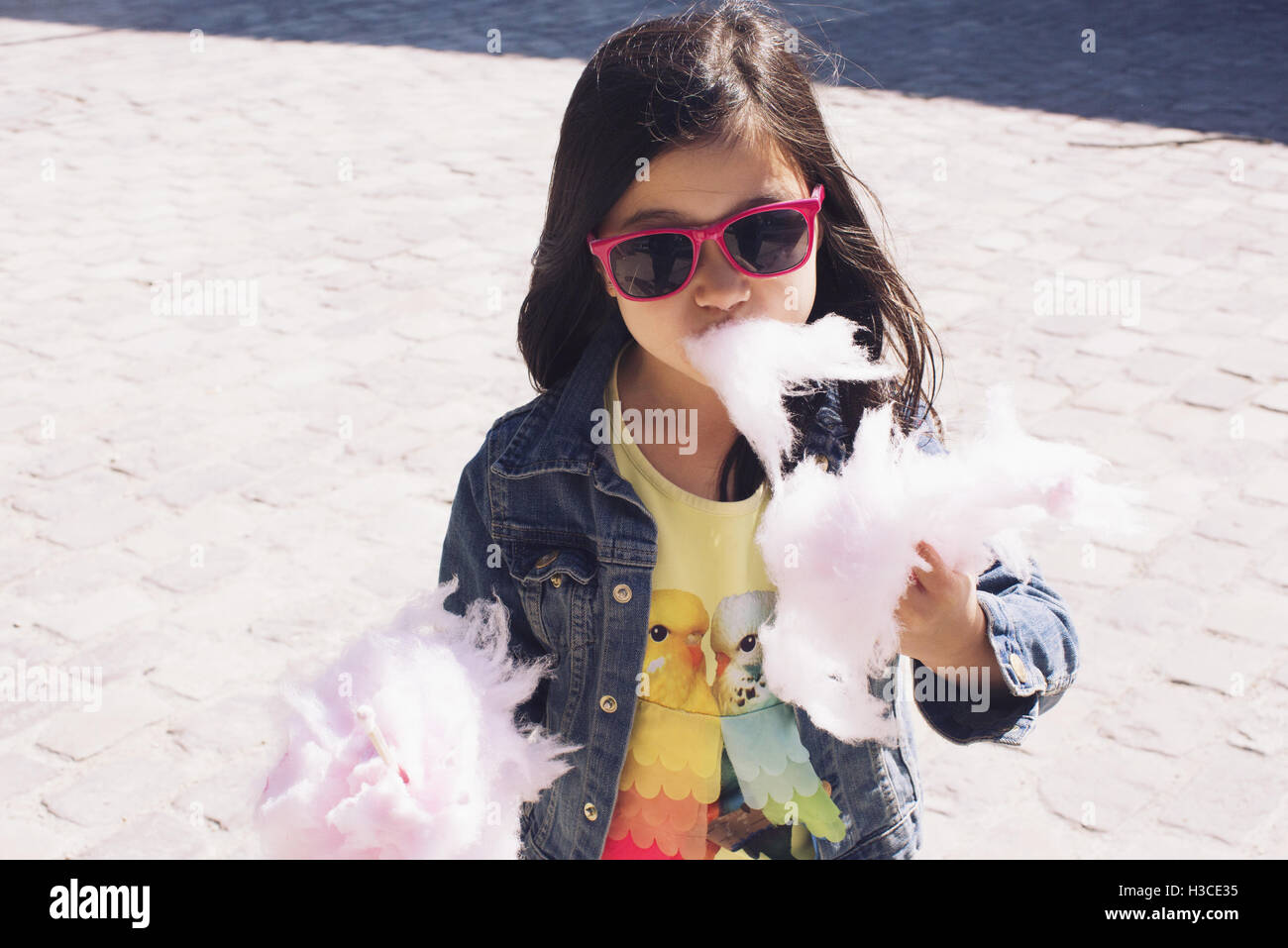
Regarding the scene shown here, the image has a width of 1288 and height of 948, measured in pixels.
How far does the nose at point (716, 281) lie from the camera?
60.2 inches

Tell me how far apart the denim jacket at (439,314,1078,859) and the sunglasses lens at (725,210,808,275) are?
0.26m

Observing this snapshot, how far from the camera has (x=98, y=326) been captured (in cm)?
540

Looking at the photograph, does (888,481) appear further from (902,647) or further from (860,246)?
(860,246)

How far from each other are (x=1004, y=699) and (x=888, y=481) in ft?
1.19

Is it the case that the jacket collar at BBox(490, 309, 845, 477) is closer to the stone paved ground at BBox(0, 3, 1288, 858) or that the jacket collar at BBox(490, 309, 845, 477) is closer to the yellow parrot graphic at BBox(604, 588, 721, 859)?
the yellow parrot graphic at BBox(604, 588, 721, 859)

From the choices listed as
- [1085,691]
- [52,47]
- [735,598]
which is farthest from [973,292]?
[52,47]

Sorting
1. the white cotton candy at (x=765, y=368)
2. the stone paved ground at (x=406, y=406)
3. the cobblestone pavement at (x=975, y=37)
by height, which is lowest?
the stone paved ground at (x=406, y=406)

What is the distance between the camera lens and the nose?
1.53m

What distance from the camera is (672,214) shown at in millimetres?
1547

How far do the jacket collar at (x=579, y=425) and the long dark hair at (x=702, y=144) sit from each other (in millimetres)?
27
